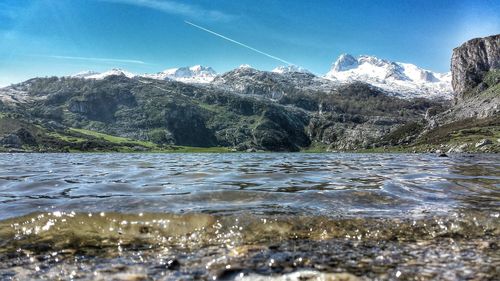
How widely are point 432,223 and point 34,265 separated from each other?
406 inches

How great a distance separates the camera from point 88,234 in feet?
36.0

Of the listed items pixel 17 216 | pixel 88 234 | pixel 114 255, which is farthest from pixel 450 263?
pixel 17 216

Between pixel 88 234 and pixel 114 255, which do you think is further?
pixel 88 234

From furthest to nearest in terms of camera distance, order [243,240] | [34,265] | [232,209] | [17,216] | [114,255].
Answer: [232,209]
[17,216]
[243,240]
[114,255]
[34,265]

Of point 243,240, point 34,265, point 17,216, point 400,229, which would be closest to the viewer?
point 34,265

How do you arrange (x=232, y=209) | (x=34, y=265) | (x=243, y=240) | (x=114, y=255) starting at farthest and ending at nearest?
1. (x=232, y=209)
2. (x=243, y=240)
3. (x=114, y=255)
4. (x=34, y=265)

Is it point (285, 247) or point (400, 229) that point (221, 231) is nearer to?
point (285, 247)

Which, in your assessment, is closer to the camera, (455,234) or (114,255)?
(114,255)

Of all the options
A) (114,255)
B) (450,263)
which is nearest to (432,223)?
(450,263)

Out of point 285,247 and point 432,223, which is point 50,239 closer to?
point 285,247

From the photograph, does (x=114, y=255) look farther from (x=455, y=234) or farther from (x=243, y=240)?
(x=455, y=234)

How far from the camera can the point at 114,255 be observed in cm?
891

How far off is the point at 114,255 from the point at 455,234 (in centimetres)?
871

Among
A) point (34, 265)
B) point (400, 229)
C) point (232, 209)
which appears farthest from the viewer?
point (232, 209)
